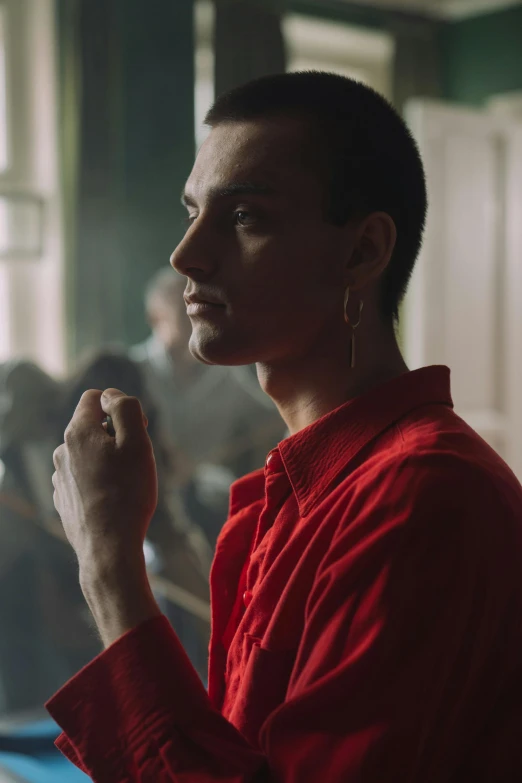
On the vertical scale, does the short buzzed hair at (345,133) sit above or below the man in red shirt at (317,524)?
above

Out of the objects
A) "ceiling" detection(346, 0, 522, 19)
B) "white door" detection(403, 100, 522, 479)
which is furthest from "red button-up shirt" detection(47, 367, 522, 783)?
"ceiling" detection(346, 0, 522, 19)

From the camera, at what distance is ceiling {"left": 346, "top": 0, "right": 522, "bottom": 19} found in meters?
4.48

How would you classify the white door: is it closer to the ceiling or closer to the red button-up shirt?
the ceiling

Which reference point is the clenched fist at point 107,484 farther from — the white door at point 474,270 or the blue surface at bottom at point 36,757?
→ the white door at point 474,270

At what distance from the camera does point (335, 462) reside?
0.71 m

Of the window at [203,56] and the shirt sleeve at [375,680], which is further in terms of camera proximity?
the window at [203,56]

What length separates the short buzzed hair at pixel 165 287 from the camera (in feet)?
10.9

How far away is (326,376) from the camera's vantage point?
2.43 feet

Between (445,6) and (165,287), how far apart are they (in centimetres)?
228

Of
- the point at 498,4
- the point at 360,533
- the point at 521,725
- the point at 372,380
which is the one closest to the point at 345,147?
the point at 372,380

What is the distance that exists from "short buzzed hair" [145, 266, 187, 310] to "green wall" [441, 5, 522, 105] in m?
1.95

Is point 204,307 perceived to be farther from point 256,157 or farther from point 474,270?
point 474,270

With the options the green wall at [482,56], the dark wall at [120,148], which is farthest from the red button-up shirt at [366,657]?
the green wall at [482,56]

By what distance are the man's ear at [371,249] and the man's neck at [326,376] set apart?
5cm
